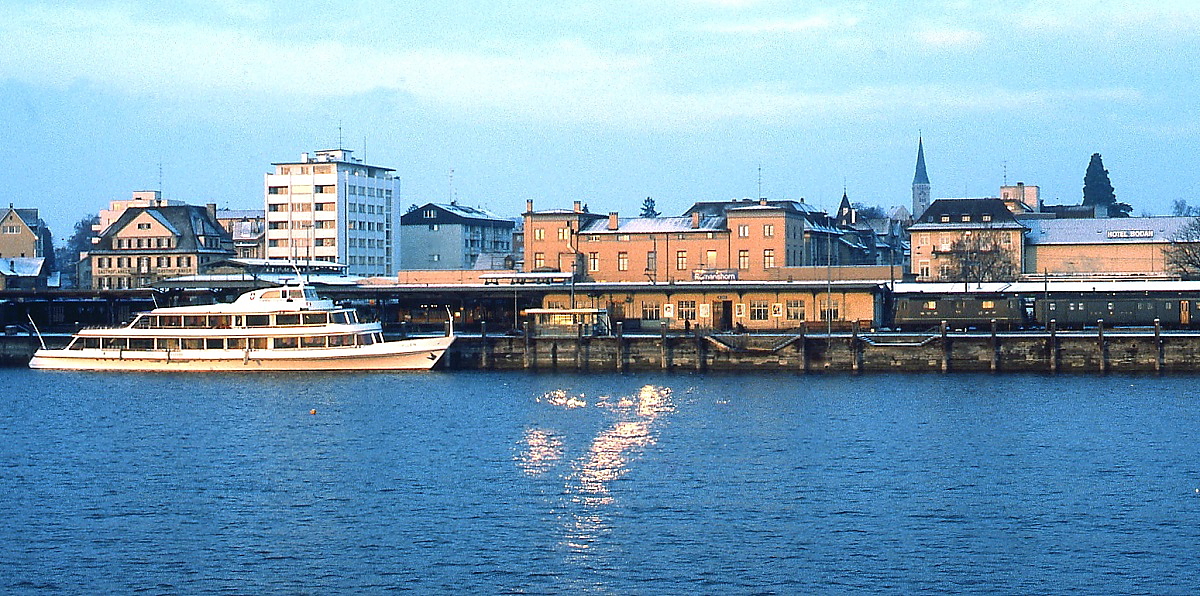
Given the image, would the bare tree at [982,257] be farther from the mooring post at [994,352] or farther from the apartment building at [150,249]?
the apartment building at [150,249]

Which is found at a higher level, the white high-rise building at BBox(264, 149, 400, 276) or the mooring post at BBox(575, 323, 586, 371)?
the white high-rise building at BBox(264, 149, 400, 276)

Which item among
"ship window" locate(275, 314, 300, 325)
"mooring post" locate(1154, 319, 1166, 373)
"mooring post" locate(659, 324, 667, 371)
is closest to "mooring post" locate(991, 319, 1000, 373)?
"mooring post" locate(1154, 319, 1166, 373)

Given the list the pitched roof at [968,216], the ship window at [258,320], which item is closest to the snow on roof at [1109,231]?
the pitched roof at [968,216]

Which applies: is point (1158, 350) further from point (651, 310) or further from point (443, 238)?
point (443, 238)

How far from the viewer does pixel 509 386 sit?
8525 cm

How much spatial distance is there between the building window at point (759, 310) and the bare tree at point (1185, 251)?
118ft

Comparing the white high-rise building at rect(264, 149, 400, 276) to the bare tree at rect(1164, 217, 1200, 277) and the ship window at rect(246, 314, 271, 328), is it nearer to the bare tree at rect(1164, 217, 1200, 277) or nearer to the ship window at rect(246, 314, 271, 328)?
the ship window at rect(246, 314, 271, 328)

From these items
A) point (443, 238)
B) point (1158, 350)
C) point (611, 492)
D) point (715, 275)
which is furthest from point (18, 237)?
point (611, 492)

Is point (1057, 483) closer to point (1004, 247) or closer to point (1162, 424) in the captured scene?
point (1162, 424)

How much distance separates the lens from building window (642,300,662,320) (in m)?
110

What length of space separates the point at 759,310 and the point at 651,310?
7.65 meters

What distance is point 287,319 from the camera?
9500 cm

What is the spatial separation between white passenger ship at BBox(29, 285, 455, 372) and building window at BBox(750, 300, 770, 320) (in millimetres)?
21866

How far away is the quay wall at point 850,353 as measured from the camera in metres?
89.4
